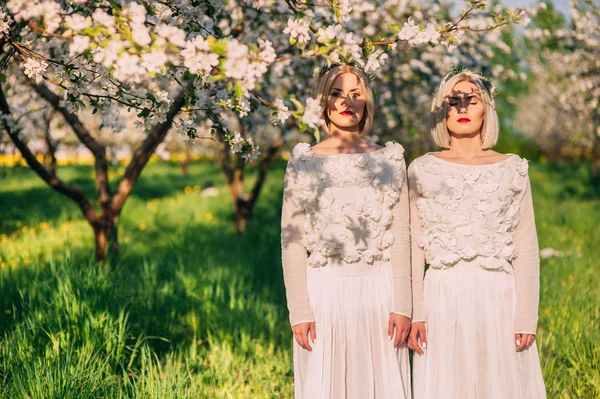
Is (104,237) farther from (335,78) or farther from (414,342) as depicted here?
(414,342)

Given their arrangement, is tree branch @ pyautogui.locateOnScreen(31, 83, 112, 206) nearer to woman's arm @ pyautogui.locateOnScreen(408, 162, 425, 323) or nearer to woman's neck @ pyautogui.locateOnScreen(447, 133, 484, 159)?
woman's arm @ pyautogui.locateOnScreen(408, 162, 425, 323)

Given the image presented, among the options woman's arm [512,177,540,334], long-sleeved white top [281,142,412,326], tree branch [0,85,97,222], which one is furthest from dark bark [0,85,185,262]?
woman's arm [512,177,540,334]

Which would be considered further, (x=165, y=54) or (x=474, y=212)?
(x=474, y=212)

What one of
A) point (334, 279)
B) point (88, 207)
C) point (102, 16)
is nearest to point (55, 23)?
point (102, 16)

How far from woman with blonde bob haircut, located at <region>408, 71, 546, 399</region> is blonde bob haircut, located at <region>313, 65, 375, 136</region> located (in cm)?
41

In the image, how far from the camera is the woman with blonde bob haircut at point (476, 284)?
2.79 meters

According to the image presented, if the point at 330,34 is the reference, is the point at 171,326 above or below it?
below

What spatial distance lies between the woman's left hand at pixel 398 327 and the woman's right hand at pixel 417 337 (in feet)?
0.32

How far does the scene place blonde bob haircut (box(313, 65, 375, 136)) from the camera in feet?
9.42

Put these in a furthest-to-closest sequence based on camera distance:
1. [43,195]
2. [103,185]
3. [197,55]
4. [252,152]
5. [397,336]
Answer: [43,195]
[103,185]
[252,152]
[397,336]
[197,55]

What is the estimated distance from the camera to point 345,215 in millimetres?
2816

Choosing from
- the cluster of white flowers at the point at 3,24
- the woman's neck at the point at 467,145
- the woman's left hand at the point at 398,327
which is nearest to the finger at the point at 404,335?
the woman's left hand at the point at 398,327

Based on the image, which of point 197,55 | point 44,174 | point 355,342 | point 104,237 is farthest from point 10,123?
point 355,342

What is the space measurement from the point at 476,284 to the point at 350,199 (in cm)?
78
